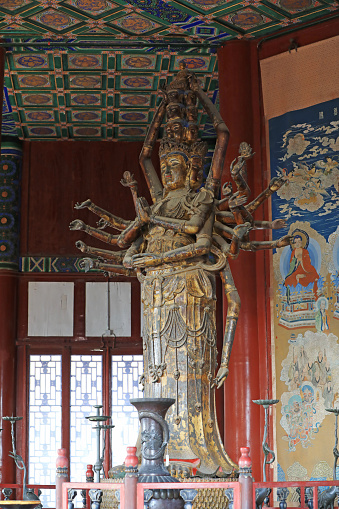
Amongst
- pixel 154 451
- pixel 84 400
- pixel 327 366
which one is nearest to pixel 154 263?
pixel 154 451

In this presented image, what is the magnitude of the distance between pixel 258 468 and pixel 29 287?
14.7 feet

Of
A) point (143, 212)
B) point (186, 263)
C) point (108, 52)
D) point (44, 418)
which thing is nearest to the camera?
point (186, 263)

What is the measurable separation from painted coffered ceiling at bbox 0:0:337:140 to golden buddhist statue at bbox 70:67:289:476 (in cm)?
232

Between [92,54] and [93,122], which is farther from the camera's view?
[93,122]

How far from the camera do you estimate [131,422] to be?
10.5 meters

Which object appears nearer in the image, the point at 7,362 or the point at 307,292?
the point at 307,292

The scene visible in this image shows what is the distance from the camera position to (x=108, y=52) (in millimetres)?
8656

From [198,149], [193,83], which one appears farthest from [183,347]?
[193,83]

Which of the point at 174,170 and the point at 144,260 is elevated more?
the point at 174,170

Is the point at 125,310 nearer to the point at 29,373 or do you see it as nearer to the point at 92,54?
the point at 29,373

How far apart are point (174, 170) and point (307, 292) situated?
2.41 meters

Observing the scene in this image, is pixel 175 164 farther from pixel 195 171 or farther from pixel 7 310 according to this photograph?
Answer: pixel 7 310

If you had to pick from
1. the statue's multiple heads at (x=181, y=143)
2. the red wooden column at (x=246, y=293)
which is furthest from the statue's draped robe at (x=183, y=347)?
the red wooden column at (x=246, y=293)

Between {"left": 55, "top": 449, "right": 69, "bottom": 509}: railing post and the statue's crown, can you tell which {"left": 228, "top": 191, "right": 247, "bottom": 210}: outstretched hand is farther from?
{"left": 55, "top": 449, "right": 69, "bottom": 509}: railing post
